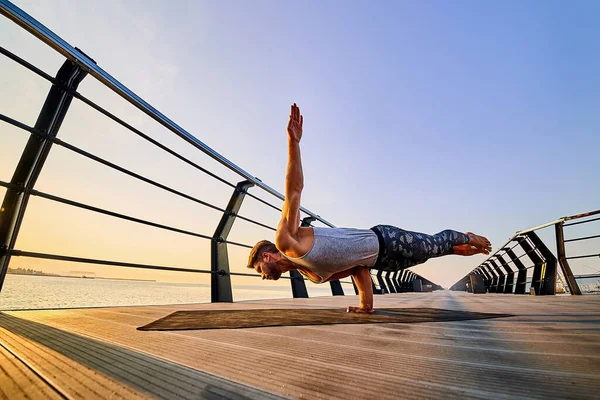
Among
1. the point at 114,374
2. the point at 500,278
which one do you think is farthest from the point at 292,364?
the point at 500,278

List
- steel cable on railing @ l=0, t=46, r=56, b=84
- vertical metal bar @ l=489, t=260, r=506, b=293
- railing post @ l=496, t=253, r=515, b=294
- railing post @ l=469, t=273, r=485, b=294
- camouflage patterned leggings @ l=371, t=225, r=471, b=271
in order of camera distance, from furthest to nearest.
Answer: railing post @ l=469, t=273, r=485, b=294, vertical metal bar @ l=489, t=260, r=506, b=293, railing post @ l=496, t=253, r=515, b=294, camouflage patterned leggings @ l=371, t=225, r=471, b=271, steel cable on railing @ l=0, t=46, r=56, b=84

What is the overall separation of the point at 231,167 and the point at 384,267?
1667 millimetres

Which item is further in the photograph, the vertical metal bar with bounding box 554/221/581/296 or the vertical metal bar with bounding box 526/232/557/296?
the vertical metal bar with bounding box 526/232/557/296

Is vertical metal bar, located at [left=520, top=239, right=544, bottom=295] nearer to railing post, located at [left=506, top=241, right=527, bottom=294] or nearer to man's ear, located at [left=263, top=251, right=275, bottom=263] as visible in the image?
railing post, located at [left=506, top=241, right=527, bottom=294]

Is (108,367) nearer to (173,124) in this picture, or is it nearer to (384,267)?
(384,267)

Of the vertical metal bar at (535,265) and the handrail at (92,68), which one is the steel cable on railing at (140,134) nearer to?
the handrail at (92,68)

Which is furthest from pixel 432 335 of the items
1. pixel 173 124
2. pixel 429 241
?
pixel 173 124

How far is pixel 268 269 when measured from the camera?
1872 millimetres

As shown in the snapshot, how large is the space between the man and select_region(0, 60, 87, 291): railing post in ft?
4.08

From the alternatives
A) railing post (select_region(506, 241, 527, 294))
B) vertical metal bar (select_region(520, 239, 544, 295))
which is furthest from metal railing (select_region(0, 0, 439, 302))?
railing post (select_region(506, 241, 527, 294))

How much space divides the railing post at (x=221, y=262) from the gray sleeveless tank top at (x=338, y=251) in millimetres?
1154

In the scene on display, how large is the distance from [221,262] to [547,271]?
4929mm

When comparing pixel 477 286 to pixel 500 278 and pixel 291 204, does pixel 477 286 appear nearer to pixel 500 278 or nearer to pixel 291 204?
pixel 500 278

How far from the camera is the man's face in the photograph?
1864mm
